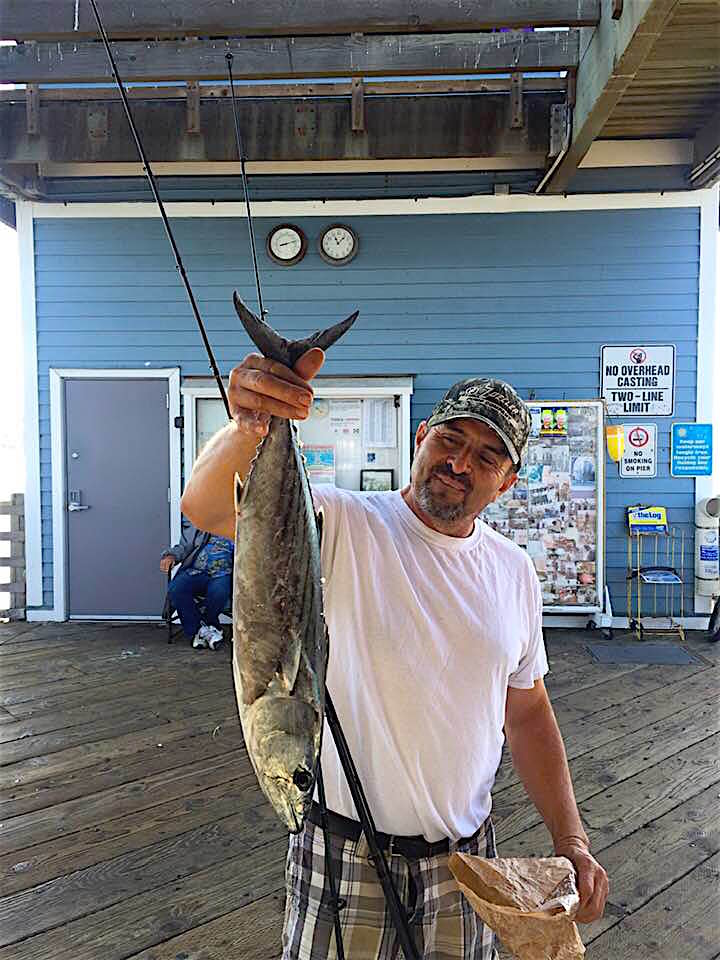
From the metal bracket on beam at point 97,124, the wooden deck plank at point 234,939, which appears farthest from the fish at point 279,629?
the metal bracket on beam at point 97,124

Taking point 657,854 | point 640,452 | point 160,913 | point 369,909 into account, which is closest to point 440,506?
point 369,909

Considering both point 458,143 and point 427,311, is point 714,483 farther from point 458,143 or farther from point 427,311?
point 458,143

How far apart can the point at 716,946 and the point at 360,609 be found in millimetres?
2008

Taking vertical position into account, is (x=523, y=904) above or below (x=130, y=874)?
above

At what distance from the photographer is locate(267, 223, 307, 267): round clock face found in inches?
260

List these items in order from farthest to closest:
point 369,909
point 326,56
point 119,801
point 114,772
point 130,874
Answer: point 326,56
point 114,772
point 119,801
point 130,874
point 369,909

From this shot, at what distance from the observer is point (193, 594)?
6148 millimetres

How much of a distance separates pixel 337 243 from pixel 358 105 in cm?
137

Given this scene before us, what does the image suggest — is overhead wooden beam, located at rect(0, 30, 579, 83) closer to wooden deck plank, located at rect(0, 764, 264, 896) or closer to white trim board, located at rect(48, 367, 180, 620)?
white trim board, located at rect(48, 367, 180, 620)

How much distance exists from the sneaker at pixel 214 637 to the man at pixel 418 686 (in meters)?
4.60

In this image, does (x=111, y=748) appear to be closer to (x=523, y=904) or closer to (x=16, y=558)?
(x=523, y=904)

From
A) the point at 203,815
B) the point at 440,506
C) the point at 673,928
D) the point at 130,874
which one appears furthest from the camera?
the point at 203,815

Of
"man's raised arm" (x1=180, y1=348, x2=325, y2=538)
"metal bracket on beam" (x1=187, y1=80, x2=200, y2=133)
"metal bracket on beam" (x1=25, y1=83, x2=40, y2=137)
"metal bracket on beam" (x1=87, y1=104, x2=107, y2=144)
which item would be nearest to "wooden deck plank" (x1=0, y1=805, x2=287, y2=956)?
"man's raised arm" (x1=180, y1=348, x2=325, y2=538)

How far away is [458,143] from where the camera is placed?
5.64 m
